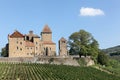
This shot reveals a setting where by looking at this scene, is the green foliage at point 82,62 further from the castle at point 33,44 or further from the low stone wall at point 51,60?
the castle at point 33,44

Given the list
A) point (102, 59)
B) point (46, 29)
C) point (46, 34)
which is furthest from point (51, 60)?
point (46, 29)

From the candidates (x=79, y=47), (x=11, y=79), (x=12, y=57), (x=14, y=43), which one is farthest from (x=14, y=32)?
(x=11, y=79)

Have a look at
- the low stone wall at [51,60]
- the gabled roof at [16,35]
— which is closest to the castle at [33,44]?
the gabled roof at [16,35]

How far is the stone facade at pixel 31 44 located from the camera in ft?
266

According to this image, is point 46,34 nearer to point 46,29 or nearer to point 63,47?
A: point 46,29

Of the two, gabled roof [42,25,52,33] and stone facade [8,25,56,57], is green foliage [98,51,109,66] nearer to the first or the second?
stone facade [8,25,56,57]

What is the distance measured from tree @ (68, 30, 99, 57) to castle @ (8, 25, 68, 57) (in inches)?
254

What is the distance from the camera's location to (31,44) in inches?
3376

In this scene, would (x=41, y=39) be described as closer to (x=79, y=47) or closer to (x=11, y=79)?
(x=79, y=47)

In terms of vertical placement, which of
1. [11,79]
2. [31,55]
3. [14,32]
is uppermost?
A: [14,32]

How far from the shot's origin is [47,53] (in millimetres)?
91125

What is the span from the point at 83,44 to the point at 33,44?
494 inches

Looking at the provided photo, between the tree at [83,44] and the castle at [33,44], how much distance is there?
6.45 m

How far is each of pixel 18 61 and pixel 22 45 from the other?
719cm
